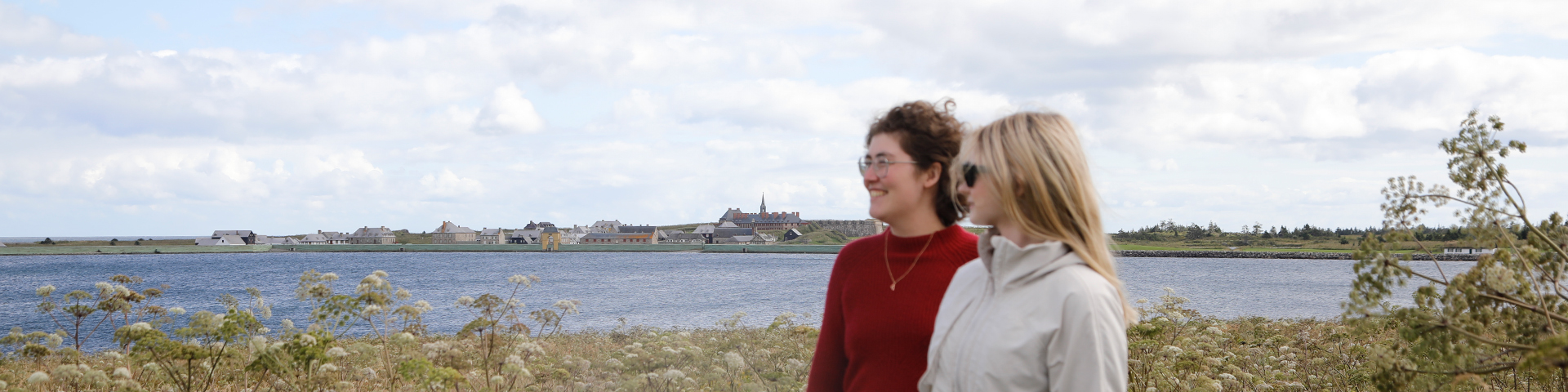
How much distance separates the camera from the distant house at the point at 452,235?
14975cm

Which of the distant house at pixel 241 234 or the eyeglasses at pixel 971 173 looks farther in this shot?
the distant house at pixel 241 234

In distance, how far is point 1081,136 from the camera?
199cm

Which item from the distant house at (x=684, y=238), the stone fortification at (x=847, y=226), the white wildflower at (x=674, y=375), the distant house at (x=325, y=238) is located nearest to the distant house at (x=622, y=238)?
the distant house at (x=684, y=238)

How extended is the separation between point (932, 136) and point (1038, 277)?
0.86 metres

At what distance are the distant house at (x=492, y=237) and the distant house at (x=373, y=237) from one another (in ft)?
51.6

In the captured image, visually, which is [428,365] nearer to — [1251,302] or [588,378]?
[588,378]

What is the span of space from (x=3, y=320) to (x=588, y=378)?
1467 inches


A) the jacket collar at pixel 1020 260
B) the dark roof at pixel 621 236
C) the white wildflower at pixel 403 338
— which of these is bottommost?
the white wildflower at pixel 403 338

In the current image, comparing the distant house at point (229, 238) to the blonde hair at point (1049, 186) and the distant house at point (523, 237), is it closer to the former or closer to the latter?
the distant house at point (523, 237)

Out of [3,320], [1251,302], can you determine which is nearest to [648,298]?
[3,320]

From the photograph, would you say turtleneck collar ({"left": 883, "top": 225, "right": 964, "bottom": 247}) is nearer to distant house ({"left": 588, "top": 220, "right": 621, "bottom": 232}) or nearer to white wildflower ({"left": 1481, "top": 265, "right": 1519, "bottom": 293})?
white wildflower ({"left": 1481, "top": 265, "right": 1519, "bottom": 293})

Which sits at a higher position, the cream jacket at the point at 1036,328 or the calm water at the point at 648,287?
the cream jacket at the point at 1036,328

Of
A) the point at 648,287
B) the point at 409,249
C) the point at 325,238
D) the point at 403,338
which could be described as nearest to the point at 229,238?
the point at 325,238

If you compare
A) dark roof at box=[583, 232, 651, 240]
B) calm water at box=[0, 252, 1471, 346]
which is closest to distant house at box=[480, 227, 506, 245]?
dark roof at box=[583, 232, 651, 240]
